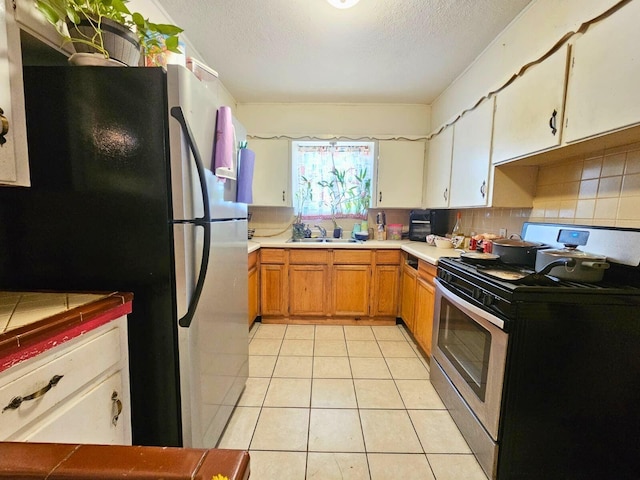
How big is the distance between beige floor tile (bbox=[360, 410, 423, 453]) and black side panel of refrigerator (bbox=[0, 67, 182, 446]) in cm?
105

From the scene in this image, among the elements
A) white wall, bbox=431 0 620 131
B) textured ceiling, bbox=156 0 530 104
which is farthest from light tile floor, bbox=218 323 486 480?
textured ceiling, bbox=156 0 530 104

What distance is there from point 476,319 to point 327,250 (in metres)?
1.68

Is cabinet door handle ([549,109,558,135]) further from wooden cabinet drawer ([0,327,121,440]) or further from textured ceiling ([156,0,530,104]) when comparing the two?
wooden cabinet drawer ([0,327,121,440])

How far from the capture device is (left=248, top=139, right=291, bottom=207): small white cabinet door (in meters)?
3.22

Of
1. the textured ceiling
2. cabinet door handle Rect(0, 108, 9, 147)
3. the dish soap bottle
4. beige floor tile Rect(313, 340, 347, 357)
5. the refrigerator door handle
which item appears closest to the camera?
cabinet door handle Rect(0, 108, 9, 147)

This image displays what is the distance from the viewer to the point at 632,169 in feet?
4.39

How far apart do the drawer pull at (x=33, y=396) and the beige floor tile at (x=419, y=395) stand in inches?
69.0

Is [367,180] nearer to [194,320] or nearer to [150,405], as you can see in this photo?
[194,320]

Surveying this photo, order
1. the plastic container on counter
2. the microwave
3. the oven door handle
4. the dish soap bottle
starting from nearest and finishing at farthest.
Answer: the oven door handle → the dish soap bottle → the microwave → the plastic container on counter

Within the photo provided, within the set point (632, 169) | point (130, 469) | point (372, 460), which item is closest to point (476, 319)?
point (372, 460)

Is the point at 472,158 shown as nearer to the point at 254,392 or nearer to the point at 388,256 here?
the point at 388,256

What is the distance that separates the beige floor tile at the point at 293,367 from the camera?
2.12 m

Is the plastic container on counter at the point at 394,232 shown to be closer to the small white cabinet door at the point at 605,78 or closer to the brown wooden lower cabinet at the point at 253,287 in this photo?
the brown wooden lower cabinet at the point at 253,287

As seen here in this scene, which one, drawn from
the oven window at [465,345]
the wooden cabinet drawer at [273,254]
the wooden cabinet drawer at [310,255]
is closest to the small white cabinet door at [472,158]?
the oven window at [465,345]
